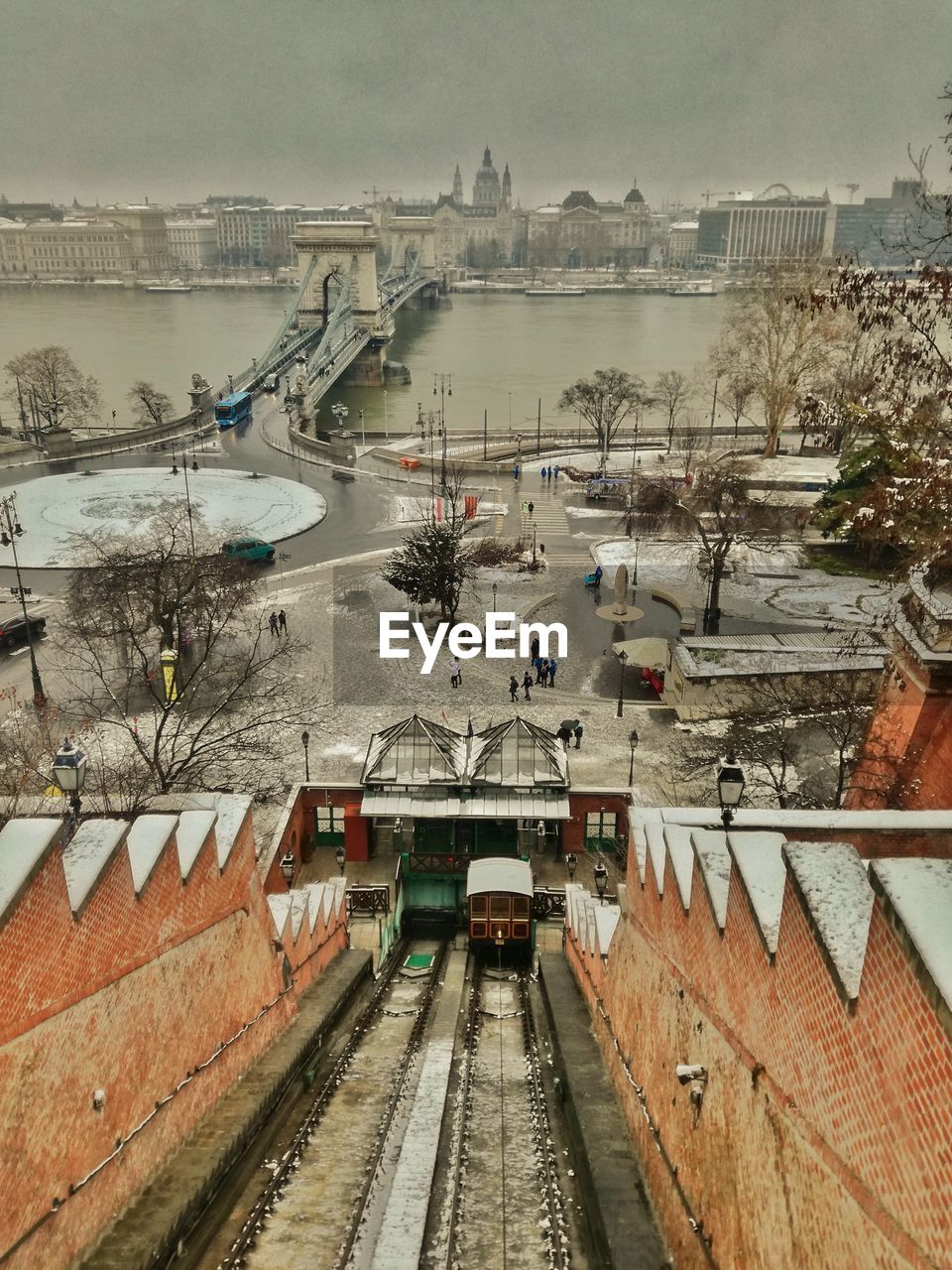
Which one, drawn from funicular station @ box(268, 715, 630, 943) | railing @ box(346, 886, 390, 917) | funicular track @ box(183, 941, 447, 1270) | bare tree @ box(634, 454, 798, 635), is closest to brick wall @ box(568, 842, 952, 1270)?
funicular track @ box(183, 941, 447, 1270)

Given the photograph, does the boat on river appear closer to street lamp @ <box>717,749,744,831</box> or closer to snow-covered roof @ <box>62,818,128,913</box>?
street lamp @ <box>717,749,744,831</box>

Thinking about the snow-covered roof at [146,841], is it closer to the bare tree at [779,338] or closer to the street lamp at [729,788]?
the street lamp at [729,788]

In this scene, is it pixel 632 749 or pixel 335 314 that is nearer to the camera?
pixel 632 749

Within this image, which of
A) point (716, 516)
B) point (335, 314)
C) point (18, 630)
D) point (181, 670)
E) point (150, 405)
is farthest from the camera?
point (335, 314)

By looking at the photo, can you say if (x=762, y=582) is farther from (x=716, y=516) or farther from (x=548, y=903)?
(x=548, y=903)

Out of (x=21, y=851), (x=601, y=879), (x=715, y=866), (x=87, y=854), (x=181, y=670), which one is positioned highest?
(x=21, y=851)

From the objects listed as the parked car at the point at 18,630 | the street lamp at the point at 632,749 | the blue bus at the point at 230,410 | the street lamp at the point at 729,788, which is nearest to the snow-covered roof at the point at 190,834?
the street lamp at the point at 729,788

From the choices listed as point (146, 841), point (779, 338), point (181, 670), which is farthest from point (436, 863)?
point (779, 338)
